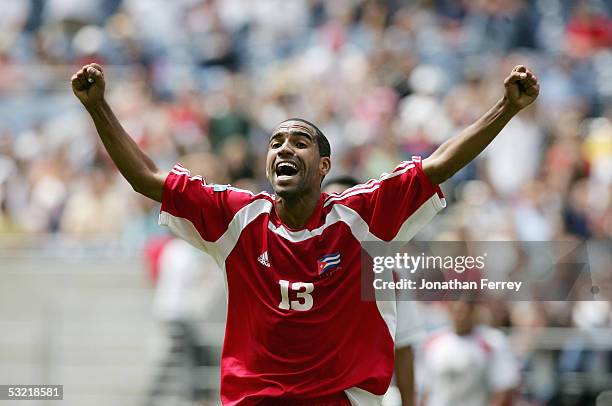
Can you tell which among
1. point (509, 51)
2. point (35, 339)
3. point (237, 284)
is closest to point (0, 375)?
point (35, 339)

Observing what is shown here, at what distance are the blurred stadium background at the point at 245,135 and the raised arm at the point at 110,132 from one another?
495 cm

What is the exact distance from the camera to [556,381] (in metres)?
10.7

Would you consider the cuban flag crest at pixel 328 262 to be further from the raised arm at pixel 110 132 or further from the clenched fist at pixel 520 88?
the clenched fist at pixel 520 88

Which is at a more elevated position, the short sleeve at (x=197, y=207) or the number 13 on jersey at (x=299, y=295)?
the short sleeve at (x=197, y=207)

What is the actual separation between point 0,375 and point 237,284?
605 cm

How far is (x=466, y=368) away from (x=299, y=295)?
440 cm

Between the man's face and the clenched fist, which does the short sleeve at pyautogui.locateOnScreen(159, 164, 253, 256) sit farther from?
the clenched fist

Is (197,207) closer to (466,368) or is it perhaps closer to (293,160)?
(293,160)

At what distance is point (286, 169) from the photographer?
650 centimetres

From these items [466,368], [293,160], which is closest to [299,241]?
[293,160]

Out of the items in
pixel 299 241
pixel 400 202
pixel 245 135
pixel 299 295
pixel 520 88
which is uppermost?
pixel 245 135

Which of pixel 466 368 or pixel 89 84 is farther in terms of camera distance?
pixel 466 368

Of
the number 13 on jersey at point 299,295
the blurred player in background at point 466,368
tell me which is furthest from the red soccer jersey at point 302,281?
the blurred player in background at point 466,368

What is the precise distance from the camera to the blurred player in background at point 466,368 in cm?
1046
